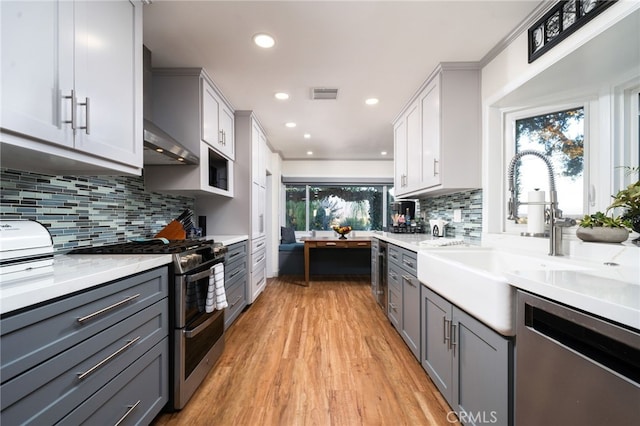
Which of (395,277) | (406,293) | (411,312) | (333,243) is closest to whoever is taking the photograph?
(411,312)

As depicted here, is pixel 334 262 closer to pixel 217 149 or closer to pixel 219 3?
pixel 217 149

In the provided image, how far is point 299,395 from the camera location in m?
1.64

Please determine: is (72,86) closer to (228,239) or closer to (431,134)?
(228,239)

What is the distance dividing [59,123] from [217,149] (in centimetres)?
165

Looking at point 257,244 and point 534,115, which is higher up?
point 534,115

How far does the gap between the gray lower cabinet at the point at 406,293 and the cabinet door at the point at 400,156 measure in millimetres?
995

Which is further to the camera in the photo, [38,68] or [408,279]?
[408,279]

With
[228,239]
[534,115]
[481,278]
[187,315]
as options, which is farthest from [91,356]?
[534,115]

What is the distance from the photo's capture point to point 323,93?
8.75 ft

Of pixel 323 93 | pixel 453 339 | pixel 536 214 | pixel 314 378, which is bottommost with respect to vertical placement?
pixel 314 378

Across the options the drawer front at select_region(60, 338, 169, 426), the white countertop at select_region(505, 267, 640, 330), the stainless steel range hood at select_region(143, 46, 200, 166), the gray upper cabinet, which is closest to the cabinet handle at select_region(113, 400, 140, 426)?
the drawer front at select_region(60, 338, 169, 426)

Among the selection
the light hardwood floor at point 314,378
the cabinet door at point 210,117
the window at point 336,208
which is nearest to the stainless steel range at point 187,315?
the light hardwood floor at point 314,378

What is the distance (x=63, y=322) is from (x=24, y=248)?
0.29m

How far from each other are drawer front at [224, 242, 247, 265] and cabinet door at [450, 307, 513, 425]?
1891 mm
